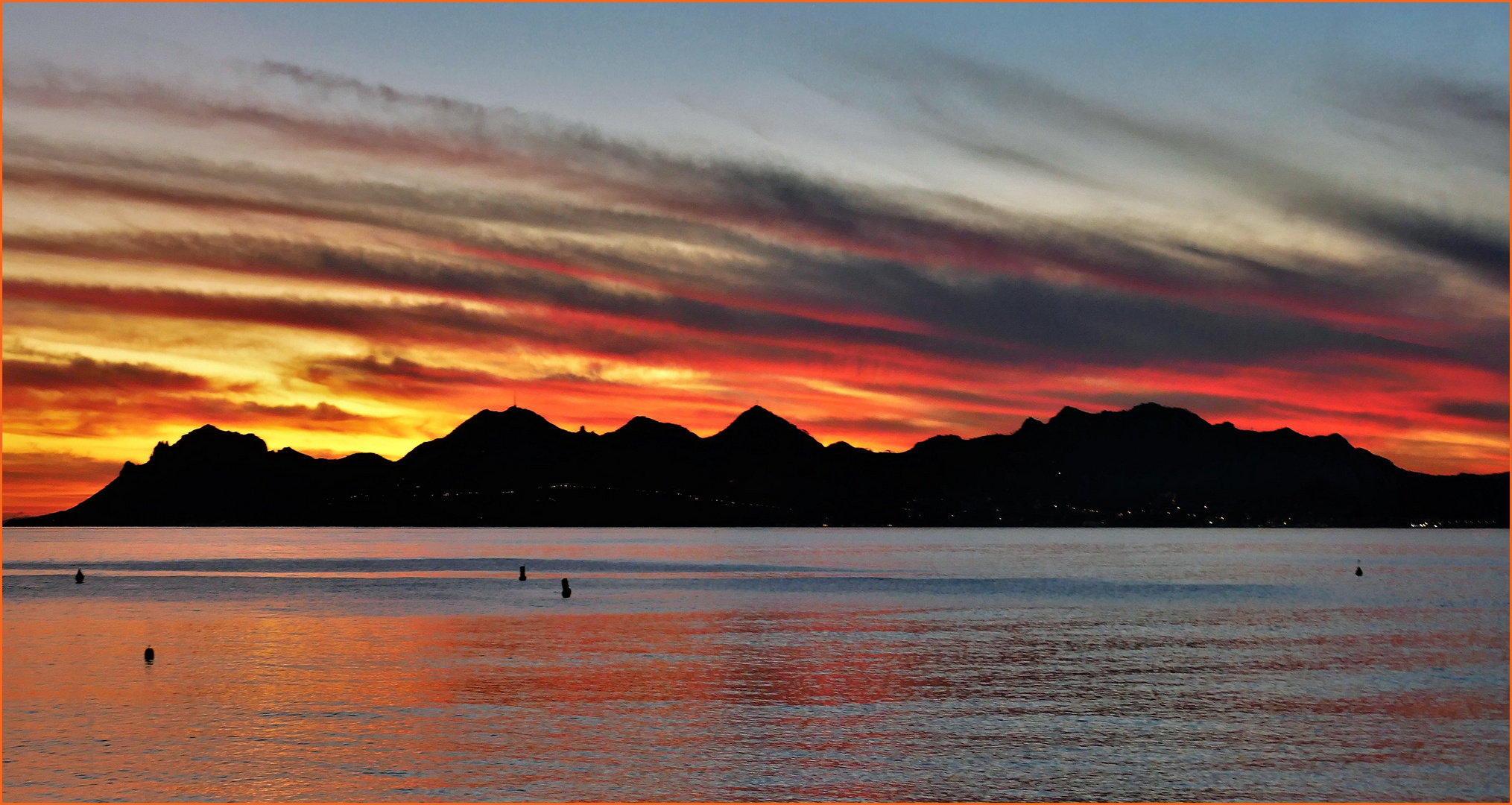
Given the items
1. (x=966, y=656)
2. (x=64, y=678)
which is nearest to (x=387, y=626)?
(x=64, y=678)

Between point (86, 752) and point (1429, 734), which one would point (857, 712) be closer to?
point (1429, 734)

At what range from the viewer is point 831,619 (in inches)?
3113

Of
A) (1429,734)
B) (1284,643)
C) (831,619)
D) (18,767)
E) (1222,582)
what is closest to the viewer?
(18,767)

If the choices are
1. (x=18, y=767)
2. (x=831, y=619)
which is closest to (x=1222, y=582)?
(x=831, y=619)

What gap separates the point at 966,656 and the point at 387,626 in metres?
34.5

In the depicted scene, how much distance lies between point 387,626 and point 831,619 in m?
26.1

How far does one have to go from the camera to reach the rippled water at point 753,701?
32.0 metres

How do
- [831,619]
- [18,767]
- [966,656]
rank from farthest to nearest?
1. [831,619]
2. [966,656]
3. [18,767]

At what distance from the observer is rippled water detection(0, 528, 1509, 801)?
1260 inches

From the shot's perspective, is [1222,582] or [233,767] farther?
[1222,582]

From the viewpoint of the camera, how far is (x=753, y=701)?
44.1m

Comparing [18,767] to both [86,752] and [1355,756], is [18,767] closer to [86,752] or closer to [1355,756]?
[86,752]

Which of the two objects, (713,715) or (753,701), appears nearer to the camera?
(713,715)

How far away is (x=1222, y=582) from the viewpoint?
131m
